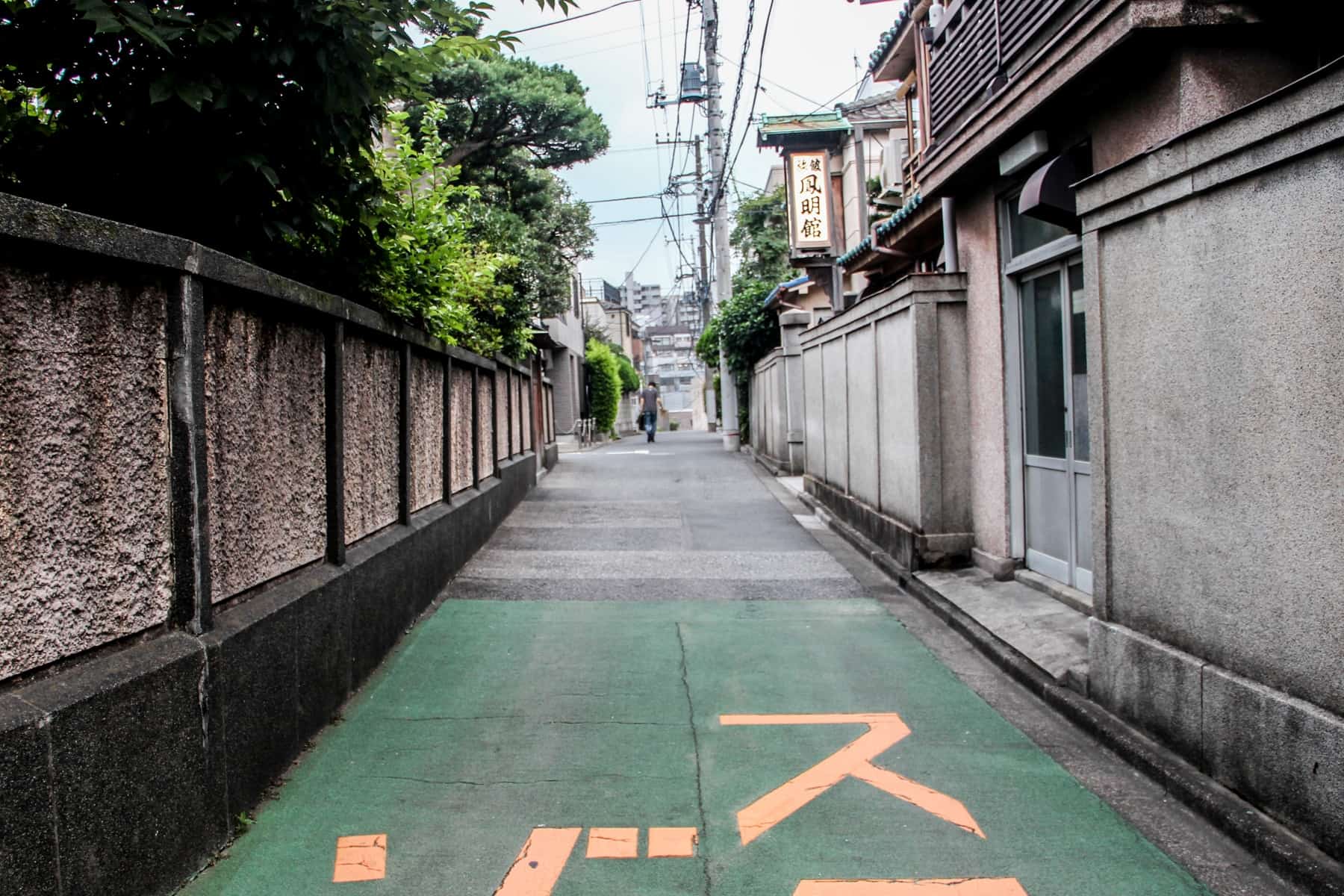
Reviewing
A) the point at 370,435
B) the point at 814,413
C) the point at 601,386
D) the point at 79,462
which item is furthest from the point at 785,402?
the point at 601,386

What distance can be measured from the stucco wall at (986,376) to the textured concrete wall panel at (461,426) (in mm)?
4771

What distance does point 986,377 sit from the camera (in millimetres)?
8391

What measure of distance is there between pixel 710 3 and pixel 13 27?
21365 millimetres

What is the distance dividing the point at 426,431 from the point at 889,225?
6090 millimetres

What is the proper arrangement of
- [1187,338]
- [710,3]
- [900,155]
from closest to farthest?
1. [1187,338]
2. [900,155]
3. [710,3]

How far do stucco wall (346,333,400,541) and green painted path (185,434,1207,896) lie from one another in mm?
955

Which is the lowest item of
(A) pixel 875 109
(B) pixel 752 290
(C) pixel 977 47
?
(C) pixel 977 47

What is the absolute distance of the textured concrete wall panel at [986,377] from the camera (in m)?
8.11

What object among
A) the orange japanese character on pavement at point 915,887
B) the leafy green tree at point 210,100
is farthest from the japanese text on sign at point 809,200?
the orange japanese character on pavement at point 915,887

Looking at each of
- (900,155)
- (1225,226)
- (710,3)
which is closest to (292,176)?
(1225,226)

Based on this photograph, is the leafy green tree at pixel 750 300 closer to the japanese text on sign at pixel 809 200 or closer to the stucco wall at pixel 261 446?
the japanese text on sign at pixel 809 200

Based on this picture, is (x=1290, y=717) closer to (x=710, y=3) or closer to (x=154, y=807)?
(x=154, y=807)

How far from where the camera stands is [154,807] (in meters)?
3.23

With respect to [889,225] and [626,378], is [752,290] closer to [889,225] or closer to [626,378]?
[889,225]
